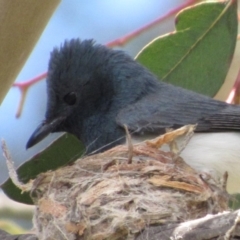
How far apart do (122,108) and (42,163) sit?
448mm

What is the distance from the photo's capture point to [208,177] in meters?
2.60

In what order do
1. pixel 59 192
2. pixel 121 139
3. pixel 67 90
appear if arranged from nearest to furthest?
pixel 59 192, pixel 121 139, pixel 67 90

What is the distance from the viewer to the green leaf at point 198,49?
330 centimetres

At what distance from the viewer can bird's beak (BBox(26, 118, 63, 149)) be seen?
3.12 meters

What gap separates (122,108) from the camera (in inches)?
125

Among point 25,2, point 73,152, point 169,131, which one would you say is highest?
point 25,2

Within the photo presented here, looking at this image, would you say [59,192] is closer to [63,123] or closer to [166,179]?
[166,179]

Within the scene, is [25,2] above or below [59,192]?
above

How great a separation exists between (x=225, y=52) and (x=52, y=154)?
93 centimetres

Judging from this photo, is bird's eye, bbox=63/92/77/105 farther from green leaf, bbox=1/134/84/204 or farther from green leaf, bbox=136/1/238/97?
green leaf, bbox=136/1/238/97

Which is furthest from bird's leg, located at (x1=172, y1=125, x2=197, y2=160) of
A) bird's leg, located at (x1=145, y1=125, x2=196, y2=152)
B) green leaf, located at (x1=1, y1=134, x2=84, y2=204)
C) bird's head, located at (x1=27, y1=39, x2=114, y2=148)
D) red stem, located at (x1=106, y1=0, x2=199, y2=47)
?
green leaf, located at (x1=1, y1=134, x2=84, y2=204)

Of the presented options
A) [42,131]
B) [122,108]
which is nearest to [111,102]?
[122,108]

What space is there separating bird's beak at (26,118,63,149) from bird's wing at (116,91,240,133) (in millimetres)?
318

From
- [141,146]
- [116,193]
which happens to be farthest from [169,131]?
[116,193]
